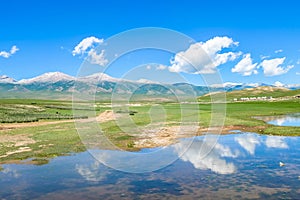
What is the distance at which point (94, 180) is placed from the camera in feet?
65.8

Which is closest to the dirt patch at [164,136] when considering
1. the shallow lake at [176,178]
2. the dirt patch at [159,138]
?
the dirt patch at [159,138]

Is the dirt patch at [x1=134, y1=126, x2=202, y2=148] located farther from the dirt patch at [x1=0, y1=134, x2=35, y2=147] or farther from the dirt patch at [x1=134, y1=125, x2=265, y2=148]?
the dirt patch at [x1=0, y1=134, x2=35, y2=147]

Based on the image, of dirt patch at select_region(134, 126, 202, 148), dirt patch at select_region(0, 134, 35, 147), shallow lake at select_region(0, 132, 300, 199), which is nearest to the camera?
shallow lake at select_region(0, 132, 300, 199)

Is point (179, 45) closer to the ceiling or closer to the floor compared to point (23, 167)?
closer to the ceiling

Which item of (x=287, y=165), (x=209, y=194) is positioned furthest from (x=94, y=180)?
(x=287, y=165)

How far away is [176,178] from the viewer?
65.4ft

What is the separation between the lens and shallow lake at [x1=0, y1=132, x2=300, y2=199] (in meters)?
17.0

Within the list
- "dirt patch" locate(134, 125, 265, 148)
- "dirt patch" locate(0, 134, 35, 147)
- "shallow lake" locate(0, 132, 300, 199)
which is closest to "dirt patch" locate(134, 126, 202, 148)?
"dirt patch" locate(134, 125, 265, 148)

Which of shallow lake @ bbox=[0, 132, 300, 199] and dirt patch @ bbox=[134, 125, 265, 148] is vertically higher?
dirt patch @ bbox=[134, 125, 265, 148]

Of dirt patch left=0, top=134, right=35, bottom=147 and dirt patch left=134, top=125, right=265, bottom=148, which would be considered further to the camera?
dirt patch left=0, top=134, right=35, bottom=147

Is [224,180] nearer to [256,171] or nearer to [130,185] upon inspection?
[256,171]

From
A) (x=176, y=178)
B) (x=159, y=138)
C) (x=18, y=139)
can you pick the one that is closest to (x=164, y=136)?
(x=159, y=138)

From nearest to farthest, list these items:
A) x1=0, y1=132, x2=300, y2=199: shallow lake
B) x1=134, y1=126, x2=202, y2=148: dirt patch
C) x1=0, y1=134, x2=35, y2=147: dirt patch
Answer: x1=0, y1=132, x2=300, y2=199: shallow lake → x1=134, y1=126, x2=202, y2=148: dirt patch → x1=0, y1=134, x2=35, y2=147: dirt patch

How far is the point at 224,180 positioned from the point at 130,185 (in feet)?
18.9
